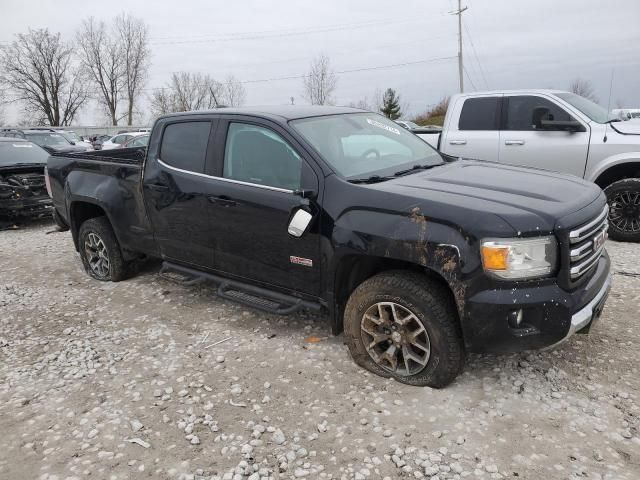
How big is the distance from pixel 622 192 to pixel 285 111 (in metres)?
4.53

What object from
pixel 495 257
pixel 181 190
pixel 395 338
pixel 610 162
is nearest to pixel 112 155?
pixel 181 190

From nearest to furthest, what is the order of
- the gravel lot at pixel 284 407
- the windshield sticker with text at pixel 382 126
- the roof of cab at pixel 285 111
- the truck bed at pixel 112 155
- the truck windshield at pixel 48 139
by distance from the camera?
1. the gravel lot at pixel 284 407
2. the roof of cab at pixel 285 111
3. the windshield sticker with text at pixel 382 126
4. the truck bed at pixel 112 155
5. the truck windshield at pixel 48 139

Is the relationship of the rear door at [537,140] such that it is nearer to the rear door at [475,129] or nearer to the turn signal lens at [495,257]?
the rear door at [475,129]

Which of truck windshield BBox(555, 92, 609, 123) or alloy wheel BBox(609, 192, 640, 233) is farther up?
truck windshield BBox(555, 92, 609, 123)

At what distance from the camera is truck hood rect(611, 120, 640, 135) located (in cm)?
609

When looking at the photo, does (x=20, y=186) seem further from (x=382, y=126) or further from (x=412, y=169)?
(x=412, y=169)

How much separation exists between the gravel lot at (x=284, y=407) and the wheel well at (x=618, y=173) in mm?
2345

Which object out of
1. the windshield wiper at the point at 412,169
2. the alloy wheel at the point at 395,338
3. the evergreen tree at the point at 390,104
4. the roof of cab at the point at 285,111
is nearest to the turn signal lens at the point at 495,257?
the alloy wheel at the point at 395,338

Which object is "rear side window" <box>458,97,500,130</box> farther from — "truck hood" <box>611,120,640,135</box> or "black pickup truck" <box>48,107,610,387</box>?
"black pickup truck" <box>48,107,610,387</box>

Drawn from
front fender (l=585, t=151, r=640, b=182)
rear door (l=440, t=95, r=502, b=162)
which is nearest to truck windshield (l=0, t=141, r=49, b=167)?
rear door (l=440, t=95, r=502, b=162)

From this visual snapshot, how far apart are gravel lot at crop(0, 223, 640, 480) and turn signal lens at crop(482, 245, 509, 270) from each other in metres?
0.92

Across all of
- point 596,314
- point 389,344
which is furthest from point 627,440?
point 389,344

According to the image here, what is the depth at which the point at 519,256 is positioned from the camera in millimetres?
2781

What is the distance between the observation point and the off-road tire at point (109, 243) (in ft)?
17.7
